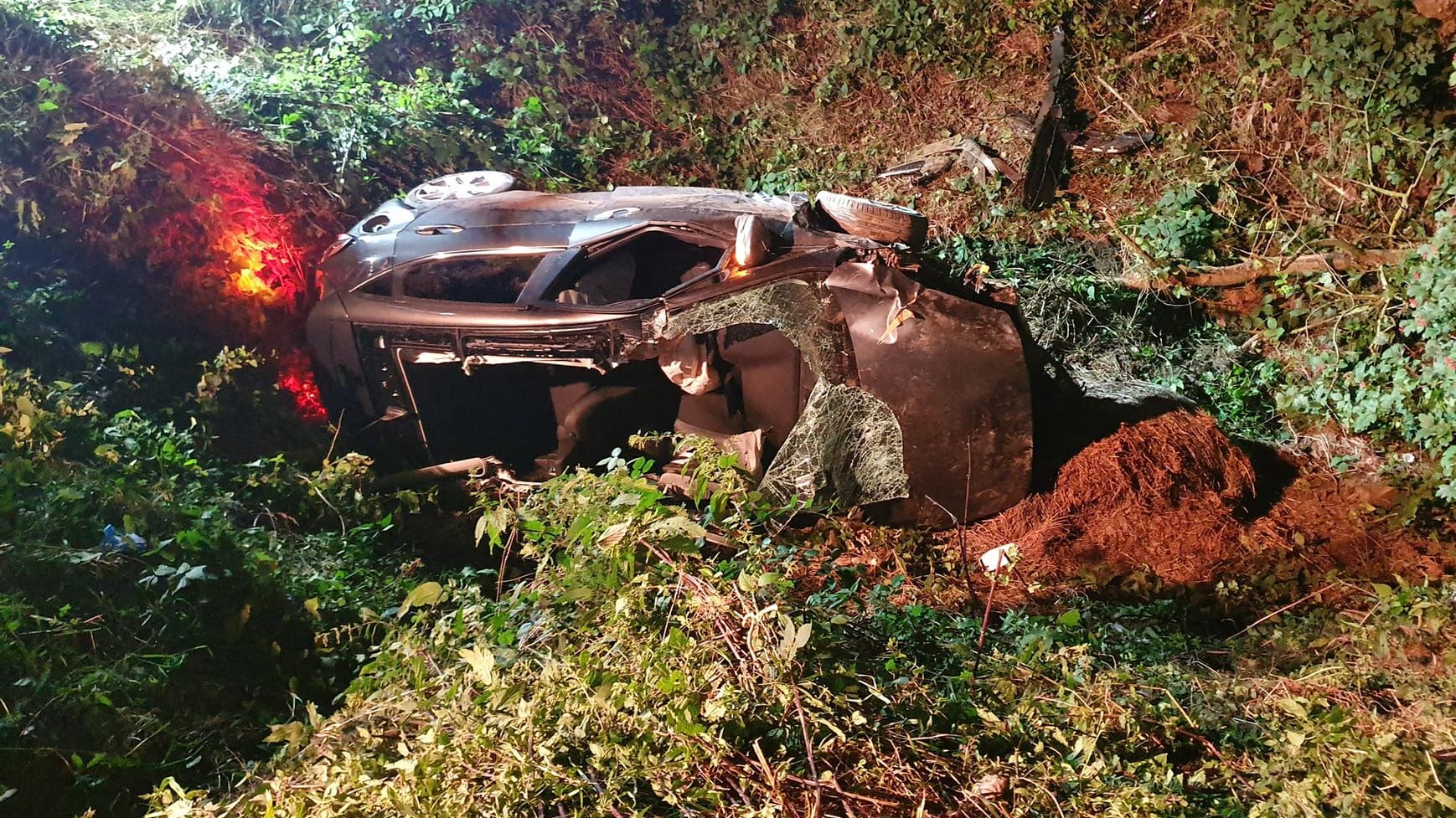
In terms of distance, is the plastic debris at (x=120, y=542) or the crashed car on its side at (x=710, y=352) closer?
the plastic debris at (x=120, y=542)

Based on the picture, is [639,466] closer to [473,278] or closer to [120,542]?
[473,278]

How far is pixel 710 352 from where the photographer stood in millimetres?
3701

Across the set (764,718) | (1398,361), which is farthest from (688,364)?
(1398,361)

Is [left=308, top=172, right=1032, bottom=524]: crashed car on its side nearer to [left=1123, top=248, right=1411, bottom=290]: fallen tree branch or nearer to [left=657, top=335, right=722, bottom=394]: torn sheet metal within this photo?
[left=657, top=335, right=722, bottom=394]: torn sheet metal

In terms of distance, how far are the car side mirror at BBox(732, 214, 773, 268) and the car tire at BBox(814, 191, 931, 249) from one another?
0.38 meters

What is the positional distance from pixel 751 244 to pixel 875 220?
0.58 metres

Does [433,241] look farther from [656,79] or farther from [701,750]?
[656,79]

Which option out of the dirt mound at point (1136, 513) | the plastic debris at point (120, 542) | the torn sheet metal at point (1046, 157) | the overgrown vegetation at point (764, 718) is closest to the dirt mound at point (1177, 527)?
the dirt mound at point (1136, 513)

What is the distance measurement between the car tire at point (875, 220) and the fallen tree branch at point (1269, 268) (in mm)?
2397

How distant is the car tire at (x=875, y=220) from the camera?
3.87 metres

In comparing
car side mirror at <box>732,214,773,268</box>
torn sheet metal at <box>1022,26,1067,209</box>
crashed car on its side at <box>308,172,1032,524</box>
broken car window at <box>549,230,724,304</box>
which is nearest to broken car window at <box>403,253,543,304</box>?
crashed car on its side at <box>308,172,1032,524</box>

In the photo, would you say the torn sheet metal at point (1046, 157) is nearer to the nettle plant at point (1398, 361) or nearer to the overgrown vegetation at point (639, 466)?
the overgrown vegetation at point (639, 466)

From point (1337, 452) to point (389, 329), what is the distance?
480 cm

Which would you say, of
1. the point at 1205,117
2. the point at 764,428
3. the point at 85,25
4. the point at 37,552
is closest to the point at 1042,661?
the point at 764,428
